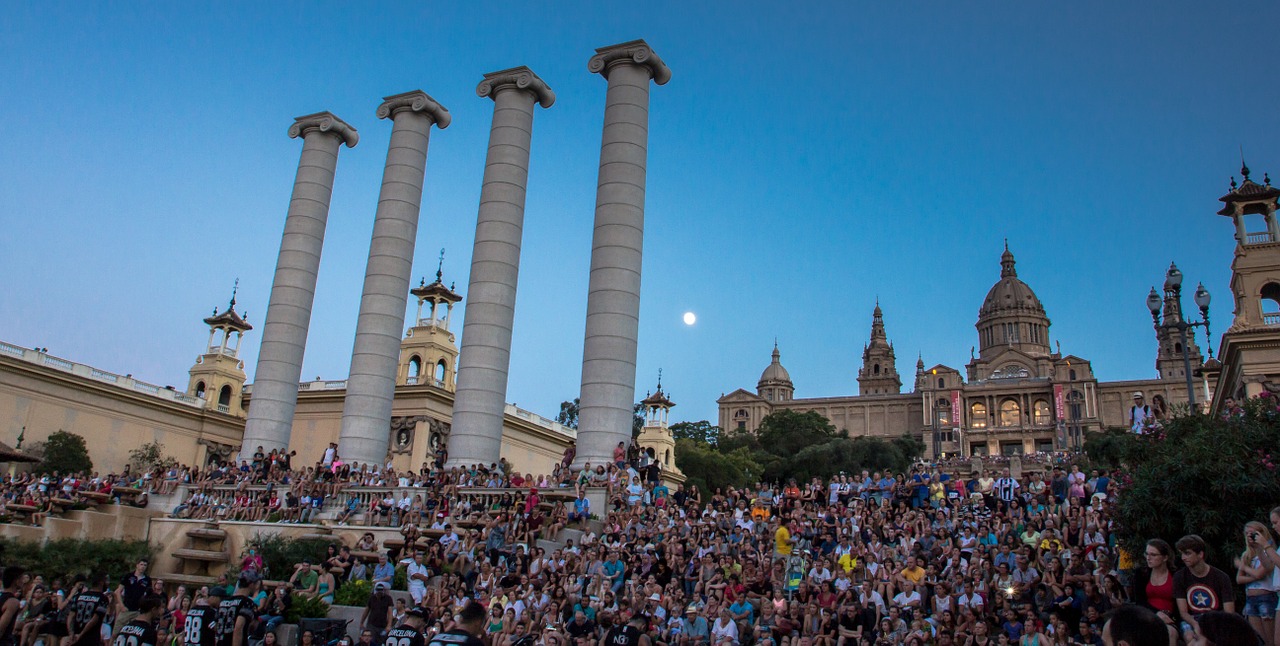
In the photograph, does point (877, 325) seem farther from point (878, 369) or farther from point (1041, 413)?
point (1041, 413)

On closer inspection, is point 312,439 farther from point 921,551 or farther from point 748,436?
point 748,436

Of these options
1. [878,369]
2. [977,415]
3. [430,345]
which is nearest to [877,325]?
[878,369]

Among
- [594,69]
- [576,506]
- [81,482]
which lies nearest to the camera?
[576,506]

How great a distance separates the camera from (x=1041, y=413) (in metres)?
118

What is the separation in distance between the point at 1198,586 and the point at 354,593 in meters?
14.2

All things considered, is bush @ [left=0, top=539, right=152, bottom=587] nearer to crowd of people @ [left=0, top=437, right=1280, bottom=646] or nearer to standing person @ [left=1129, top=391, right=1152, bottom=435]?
crowd of people @ [left=0, top=437, right=1280, bottom=646]

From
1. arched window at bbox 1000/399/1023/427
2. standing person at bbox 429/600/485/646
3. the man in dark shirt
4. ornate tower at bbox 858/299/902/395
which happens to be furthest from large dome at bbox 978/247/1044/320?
standing person at bbox 429/600/485/646

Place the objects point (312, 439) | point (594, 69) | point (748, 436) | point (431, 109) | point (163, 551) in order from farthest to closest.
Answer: point (748, 436) < point (312, 439) < point (431, 109) < point (594, 69) < point (163, 551)

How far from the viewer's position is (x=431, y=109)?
35188 mm

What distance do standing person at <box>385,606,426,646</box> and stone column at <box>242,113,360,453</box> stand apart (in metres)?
27.3

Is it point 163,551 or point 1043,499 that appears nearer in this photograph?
point 1043,499

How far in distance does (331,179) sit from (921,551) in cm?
2814

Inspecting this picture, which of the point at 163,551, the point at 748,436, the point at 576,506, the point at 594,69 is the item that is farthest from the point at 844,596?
the point at 748,436

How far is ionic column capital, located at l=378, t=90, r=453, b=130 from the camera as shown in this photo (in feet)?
114
